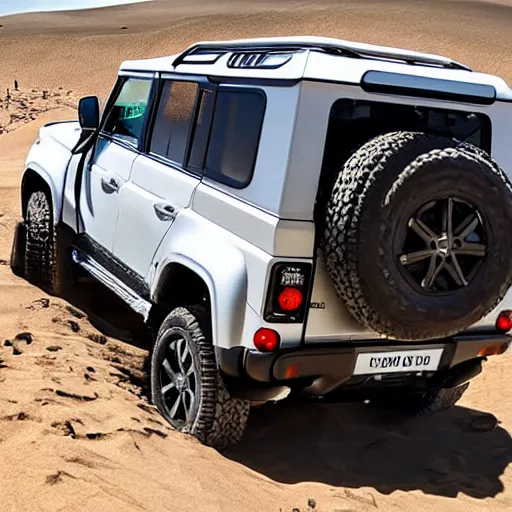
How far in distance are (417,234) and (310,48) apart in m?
0.98

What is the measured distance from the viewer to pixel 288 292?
3.38m

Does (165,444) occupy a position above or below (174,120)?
below

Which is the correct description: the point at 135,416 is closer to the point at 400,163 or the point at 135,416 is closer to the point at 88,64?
the point at 400,163

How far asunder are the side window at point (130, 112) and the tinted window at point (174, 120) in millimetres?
209

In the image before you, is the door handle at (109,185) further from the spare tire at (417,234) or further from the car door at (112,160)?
the spare tire at (417,234)

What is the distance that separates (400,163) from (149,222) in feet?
5.35

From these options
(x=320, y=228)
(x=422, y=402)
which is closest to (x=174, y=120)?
(x=320, y=228)

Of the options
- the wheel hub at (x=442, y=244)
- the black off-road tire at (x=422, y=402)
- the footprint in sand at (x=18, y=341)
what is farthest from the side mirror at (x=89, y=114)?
the wheel hub at (x=442, y=244)

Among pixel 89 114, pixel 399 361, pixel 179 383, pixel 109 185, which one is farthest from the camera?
pixel 89 114

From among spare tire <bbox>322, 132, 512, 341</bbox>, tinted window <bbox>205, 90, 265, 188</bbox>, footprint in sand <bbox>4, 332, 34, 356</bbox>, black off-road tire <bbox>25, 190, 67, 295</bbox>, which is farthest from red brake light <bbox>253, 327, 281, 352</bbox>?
black off-road tire <bbox>25, 190, 67, 295</bbox>

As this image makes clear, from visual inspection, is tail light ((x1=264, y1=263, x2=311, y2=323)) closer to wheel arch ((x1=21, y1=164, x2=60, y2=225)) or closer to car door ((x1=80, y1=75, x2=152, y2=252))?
car door ((x1=80, y1=75, x2=152, y2=252))

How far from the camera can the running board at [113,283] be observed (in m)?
4.45

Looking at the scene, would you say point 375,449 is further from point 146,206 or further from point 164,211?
point 146,206

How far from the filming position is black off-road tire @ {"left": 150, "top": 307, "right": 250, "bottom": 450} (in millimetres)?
3740
